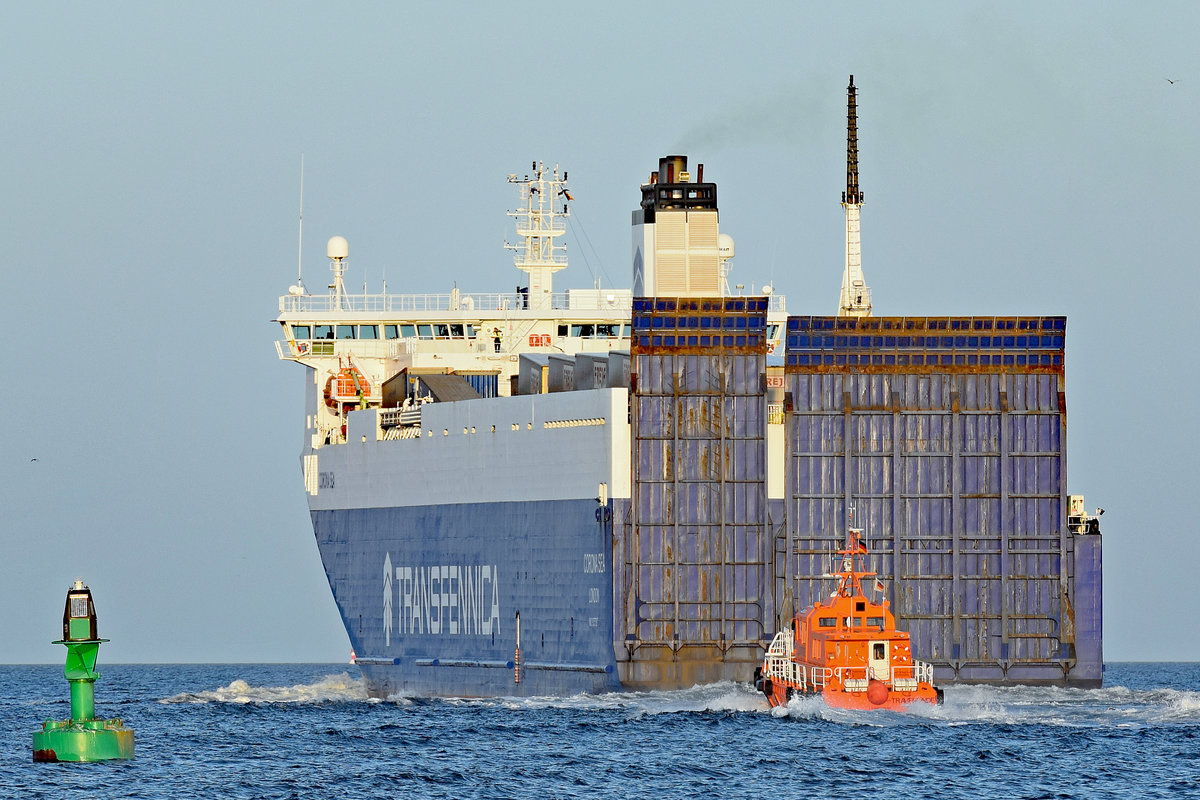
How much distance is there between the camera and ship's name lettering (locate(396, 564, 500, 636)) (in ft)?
199

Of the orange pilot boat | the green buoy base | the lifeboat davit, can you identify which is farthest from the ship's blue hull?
the green buoy base

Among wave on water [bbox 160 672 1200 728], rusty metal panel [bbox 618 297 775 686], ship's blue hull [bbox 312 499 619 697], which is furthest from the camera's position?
ship's blue hull [bbox 312 499 619 697]

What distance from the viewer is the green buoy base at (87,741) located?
4541cm

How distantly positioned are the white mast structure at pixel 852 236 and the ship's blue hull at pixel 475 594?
1458 cm

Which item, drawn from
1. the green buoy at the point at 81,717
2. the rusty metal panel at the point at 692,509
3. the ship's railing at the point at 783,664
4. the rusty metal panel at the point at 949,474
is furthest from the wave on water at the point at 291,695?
the green buoy at the point at 81,717

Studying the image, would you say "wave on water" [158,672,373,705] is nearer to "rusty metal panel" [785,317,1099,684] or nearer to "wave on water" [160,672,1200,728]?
"wave on water" [160,672,1200,728]

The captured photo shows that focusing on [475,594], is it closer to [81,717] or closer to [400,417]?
[400,417]

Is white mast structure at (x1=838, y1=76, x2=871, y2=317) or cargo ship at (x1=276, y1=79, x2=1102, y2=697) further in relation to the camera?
white mast structure at (x1=838, y1=76, x2=871, y2=317)

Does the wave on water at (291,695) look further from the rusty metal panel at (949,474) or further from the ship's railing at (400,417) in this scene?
the rusty metal panel at (949,474)

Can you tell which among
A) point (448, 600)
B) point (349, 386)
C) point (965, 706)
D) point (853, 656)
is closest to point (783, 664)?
point (853, 656)

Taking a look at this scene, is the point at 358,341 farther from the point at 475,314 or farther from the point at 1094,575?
the point at 1094,575

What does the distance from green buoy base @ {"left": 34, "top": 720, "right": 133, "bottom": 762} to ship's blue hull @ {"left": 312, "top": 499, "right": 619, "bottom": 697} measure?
11900mm

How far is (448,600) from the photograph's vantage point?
6275 cm

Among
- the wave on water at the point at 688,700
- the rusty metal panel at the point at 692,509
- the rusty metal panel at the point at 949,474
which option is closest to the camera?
the wave on water at the point at 688,700
